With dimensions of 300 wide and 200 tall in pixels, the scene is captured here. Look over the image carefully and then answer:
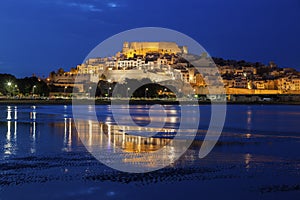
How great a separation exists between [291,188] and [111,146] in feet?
23.5

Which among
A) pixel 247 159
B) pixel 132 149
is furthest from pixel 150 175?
pixel 132 149

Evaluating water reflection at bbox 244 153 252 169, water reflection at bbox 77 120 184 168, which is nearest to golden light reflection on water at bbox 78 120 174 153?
water reflection at bbox 77 120 184 168

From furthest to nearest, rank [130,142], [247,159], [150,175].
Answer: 1. [130,142]
2. [247,159]
3. [150,175]

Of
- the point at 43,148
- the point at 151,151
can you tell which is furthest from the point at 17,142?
the point at 151,151

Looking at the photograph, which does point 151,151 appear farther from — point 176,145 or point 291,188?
point 291,188

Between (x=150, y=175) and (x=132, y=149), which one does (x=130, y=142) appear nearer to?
(x=132, y=149)

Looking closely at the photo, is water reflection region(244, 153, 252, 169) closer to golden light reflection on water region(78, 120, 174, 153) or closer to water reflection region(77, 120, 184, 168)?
water reflection region(77, 120, 184, 168)

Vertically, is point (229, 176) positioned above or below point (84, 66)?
below

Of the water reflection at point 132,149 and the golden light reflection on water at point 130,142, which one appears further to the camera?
the golden light reflection on water at point 130,142

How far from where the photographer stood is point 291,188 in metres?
8.72

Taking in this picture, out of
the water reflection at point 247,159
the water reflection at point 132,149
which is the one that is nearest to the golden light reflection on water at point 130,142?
the water reflection at point 132,149

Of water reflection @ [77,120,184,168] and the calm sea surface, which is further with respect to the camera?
water reflection @ [77,120,184,168]

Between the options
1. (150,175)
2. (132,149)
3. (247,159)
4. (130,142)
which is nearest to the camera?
(150,175)

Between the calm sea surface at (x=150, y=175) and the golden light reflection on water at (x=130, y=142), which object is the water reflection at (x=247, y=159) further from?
the golden light reflection on water at (x=130, y=142)
